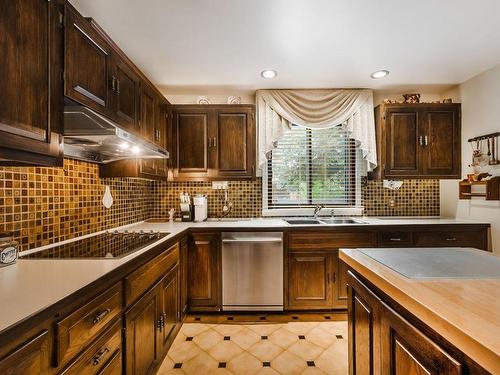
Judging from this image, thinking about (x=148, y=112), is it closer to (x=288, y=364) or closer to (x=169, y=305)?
(x=169, y=305)

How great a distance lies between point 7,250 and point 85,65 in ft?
3.37

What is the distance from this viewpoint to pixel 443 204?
10.5 ft

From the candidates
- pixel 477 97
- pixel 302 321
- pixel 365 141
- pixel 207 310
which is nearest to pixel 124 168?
pixel 207 310

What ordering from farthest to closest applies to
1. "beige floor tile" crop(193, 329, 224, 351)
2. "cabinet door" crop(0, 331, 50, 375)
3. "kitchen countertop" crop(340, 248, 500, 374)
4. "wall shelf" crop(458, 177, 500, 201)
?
"wall shelf" crop(458, 177, 500, 201) → "beige floor tile" crop(193, 329, 224, 351) → "cabinet door" crop(0, 331, 50, 375) → "kitchen countertop" crop(340, 248, 500, 374)

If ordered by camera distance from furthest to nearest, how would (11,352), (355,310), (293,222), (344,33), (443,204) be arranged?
(443,204) < (293,222) < (344,33) < (355,310) < (11,352)

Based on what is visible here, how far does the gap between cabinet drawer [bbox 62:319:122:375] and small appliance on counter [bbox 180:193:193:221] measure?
5.73 ft

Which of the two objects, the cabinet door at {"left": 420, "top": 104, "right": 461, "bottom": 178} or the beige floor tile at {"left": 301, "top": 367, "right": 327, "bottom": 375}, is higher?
the cabinet door at {"left": 420, "top": 104, "right": 461, "bottom": 178}

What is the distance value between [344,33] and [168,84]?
6.28 ft

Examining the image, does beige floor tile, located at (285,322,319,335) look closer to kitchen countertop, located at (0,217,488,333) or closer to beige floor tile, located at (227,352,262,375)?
beige floor tile, located at (227,352,262,375)

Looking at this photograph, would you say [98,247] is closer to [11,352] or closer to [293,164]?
[11,352]

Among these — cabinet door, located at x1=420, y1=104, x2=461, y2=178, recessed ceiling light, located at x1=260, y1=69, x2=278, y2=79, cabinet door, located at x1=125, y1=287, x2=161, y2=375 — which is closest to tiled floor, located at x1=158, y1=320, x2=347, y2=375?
cabinet door, located at x1=125, y1=287, x2=161, y2=375

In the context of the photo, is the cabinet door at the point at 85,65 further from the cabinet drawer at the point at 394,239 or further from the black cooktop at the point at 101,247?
the cabinet drawer at the point at 394,239

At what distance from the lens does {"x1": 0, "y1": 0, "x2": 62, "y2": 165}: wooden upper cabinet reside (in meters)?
0.95

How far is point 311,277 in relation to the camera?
8.56 ft
